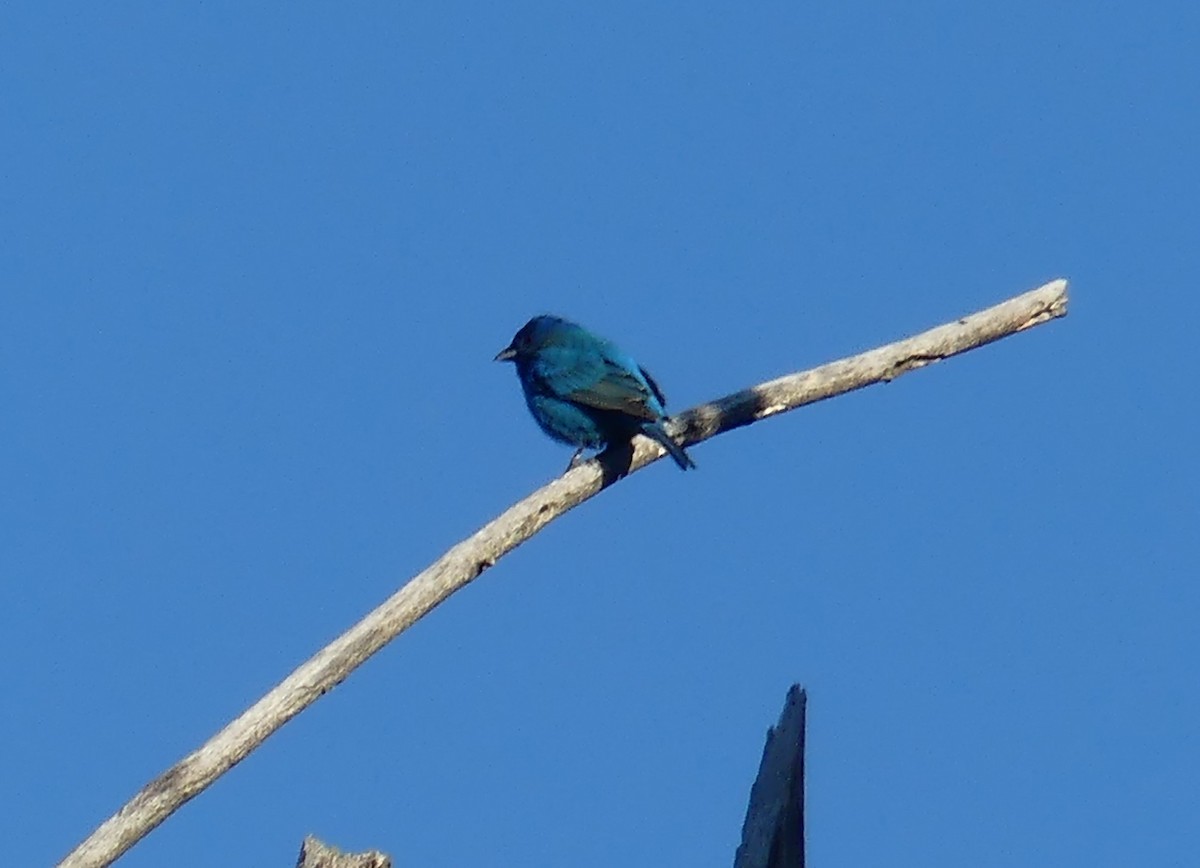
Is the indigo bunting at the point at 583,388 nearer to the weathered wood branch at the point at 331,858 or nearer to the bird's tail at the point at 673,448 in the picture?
the bird's tail at the point at 673,448

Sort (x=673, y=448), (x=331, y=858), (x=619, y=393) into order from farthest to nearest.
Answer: (x=619, y=393) < (x=673, y=448) < (x=331, y=858)

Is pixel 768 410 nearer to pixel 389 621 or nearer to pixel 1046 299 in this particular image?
pixel 1046 299

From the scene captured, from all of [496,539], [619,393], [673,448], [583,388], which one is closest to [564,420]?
[583,388]

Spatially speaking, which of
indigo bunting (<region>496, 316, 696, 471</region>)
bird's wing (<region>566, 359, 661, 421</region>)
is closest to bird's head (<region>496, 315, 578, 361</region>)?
indigo bunting (<region>496, 316, 696, 471</region>)

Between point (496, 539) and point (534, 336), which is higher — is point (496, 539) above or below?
below

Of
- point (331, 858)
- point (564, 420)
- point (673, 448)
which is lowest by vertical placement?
point (331, 858)

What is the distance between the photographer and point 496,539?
7820mm

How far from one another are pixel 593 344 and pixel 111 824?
671cm

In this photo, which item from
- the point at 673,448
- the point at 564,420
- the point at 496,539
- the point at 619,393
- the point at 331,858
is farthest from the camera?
the point at 564,420

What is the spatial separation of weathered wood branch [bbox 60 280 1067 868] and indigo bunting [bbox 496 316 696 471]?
0.23m

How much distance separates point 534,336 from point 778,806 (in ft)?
23.7

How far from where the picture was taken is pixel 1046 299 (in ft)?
29.4

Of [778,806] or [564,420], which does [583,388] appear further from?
[778,806]

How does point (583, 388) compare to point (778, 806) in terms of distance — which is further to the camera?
point (583, 388)
